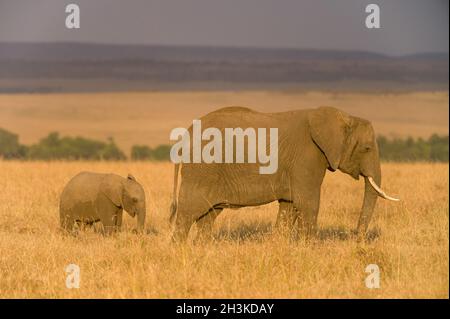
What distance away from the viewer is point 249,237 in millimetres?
13312

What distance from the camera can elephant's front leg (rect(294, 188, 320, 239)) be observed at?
12070 mm

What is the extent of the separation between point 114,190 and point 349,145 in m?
3.66

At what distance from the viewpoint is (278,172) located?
39.8 ft

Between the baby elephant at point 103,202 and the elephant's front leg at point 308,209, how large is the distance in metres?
2.76

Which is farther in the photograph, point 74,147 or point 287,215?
point 74,147

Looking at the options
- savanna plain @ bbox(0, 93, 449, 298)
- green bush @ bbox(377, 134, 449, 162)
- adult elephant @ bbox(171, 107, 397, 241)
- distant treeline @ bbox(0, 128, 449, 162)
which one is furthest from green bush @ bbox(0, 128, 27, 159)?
adult elephant @ bbox(171, 107, 397, 241)

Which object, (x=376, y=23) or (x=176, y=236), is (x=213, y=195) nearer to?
(x=176, y=236)

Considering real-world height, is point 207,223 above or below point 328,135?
below

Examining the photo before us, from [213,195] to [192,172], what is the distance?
0.40 m

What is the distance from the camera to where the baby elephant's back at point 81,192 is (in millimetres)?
14148

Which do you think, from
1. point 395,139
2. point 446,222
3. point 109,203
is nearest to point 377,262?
point 446,222

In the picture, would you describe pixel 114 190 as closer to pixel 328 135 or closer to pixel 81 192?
pixel 81 192

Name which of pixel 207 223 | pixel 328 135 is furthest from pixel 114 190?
pixel 328 135

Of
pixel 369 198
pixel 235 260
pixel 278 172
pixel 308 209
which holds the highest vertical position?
Answer: pixel 278 172
